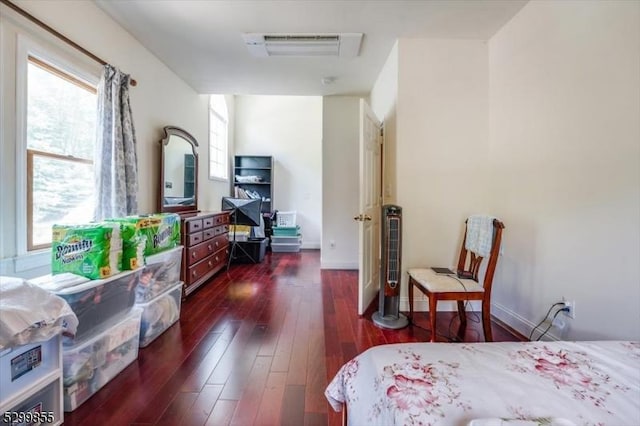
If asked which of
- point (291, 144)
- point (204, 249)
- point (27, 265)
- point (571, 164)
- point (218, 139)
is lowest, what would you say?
point (204, 249)

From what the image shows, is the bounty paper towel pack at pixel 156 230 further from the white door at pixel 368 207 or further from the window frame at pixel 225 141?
the window frame at pixel 225 141

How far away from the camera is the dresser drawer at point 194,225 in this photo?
296 cm

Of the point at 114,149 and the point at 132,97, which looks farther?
the point at 132,97

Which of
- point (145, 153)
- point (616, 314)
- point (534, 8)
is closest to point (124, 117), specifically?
point (145, 153)

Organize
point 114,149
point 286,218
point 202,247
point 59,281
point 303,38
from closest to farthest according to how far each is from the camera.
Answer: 1. point 59,281
2. point 114,149
3. point 303,38
4. point 202,247
5. point 286,218

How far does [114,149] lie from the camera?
7.46ft

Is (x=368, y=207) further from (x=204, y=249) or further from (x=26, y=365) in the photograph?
(x=26, y=365)

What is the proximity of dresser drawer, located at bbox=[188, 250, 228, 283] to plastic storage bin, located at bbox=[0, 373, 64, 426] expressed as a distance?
1656 millimetres

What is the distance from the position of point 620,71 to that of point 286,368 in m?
2.55

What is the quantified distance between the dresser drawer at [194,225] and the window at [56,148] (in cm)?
87

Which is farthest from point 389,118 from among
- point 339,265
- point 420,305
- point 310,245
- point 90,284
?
point 310,245

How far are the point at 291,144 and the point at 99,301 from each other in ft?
16.1

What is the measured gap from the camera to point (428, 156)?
2645 millimetres

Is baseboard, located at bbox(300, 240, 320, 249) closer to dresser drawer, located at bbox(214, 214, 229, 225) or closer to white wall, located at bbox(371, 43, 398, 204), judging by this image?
dresser drawer, located at bbox(214, 214, 229, 225)
